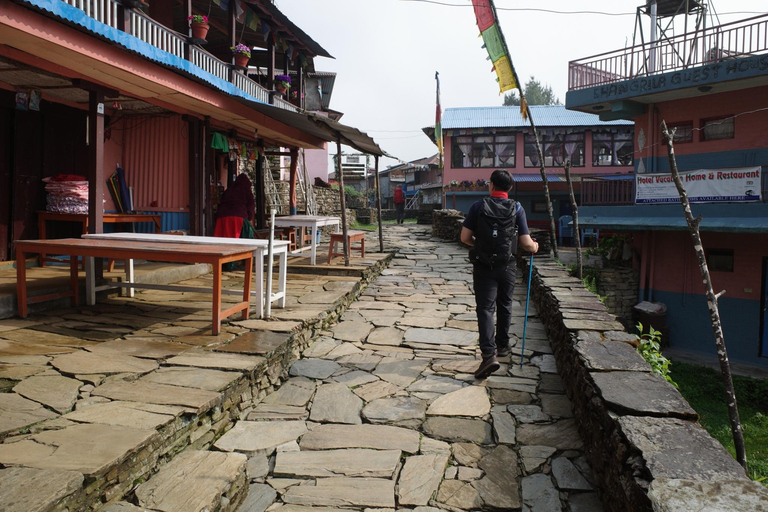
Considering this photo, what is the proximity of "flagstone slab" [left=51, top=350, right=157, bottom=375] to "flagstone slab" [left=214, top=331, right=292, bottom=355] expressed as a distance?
0.63 meters

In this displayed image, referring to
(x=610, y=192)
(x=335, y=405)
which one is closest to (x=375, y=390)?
(x=335, y=405)

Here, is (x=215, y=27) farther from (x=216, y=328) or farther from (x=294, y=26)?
(x=216, y=328)

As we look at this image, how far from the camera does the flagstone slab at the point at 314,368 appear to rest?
16.7 feet

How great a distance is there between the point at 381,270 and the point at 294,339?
6.04 metres

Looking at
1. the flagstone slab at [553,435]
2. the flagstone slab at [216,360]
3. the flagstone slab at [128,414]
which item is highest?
the flagstone slab at [216,360]

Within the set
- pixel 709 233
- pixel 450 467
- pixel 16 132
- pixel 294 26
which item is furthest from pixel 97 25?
pixel 709 233

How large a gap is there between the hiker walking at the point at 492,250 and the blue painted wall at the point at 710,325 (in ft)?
39.4

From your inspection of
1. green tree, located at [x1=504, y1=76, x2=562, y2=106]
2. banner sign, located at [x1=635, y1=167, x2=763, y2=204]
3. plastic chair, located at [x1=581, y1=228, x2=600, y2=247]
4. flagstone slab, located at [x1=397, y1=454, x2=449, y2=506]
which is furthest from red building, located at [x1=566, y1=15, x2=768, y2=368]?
green tree, located at [x1=504, y1=76, x2=562, y2=106]

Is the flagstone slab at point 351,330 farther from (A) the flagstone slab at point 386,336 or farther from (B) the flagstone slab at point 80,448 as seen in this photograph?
(B) the flagstone slab at point 80,448

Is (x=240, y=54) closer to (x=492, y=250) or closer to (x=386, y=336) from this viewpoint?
(x=386, y=336)

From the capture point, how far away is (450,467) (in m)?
3.44

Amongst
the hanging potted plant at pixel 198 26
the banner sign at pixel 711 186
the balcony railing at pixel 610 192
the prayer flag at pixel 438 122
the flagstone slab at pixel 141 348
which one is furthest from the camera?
the prayer flag at pixel 438 122

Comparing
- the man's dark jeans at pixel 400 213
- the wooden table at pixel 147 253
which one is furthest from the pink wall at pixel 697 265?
the man's dark jeans at pixel 400 213

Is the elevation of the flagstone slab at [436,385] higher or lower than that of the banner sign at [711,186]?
lower
